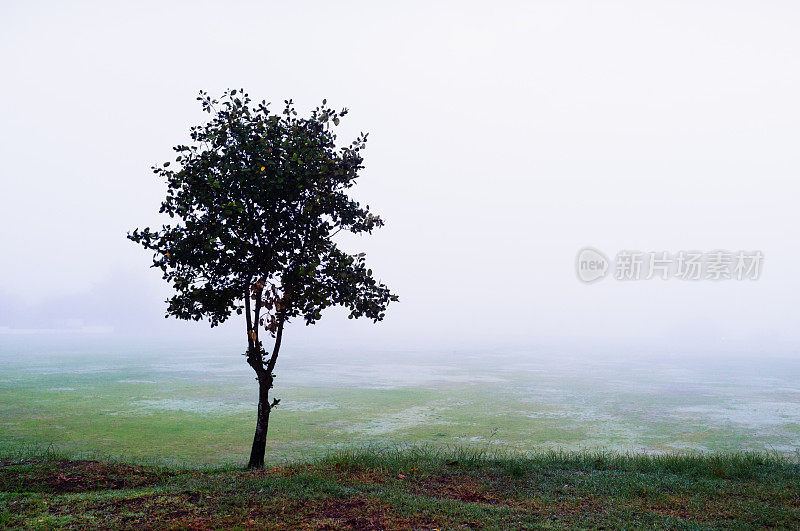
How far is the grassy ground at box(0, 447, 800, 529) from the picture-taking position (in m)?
8.66

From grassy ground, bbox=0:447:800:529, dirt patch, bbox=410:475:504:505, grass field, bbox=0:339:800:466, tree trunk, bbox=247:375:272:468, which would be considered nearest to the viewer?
grassy ground, bbox=0:447:800:529

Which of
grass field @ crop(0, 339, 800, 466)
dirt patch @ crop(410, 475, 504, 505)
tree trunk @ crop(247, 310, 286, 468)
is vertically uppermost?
tree trunk @ crop(247, 310, 286, 468)

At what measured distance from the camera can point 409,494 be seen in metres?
10.2

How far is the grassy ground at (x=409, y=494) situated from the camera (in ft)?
28.4

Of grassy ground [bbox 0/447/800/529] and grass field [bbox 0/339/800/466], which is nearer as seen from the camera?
grassy ground [bbox 0/447/800/529]

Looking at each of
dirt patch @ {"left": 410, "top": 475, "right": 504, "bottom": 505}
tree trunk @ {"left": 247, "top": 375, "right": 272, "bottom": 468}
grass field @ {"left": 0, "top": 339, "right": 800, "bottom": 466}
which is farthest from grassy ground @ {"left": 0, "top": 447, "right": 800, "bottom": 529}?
grass field @ {"left": 0, "top": 339, "right": 800, "bottom": 466}

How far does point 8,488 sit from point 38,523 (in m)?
3.68

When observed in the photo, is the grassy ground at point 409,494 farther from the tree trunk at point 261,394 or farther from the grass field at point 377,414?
the grass field at point 377,414

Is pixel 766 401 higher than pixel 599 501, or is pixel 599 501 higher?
pixel 599 501

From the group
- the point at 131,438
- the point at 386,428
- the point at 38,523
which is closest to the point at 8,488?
the point at 38,523

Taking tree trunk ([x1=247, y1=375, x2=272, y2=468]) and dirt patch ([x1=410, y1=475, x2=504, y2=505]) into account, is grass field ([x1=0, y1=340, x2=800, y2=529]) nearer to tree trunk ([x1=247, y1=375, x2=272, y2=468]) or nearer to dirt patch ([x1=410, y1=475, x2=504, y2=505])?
dirt patch ([x1=410, y1=475, x2=504, y2=505])

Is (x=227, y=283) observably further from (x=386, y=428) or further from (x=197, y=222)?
(x=386, y=428)

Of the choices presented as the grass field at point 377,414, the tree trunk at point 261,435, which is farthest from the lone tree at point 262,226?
the grass field at point 377,414

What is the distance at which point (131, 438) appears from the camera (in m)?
21.0
